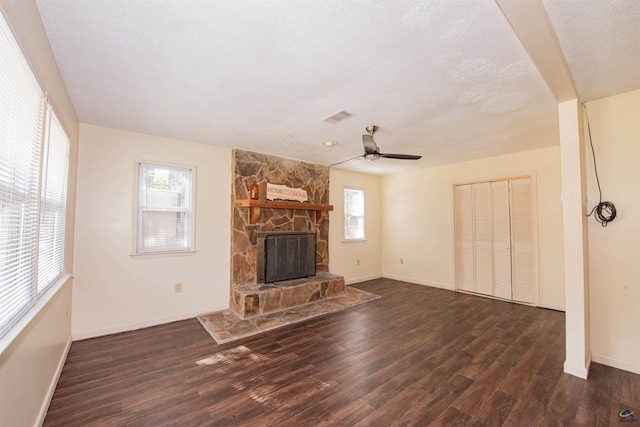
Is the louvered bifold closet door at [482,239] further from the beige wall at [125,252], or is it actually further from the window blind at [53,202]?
the window blind at [53,202]

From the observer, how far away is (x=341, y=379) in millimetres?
2256

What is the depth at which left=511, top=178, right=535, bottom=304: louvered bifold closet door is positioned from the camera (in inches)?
167

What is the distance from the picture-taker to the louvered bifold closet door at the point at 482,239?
15.5 feet

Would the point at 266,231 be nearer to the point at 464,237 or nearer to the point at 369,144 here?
the point at 369,144

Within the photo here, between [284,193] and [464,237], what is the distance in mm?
3507

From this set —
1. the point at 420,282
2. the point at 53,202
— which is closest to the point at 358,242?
the point at 420,282

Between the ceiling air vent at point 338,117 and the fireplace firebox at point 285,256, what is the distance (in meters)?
2.17

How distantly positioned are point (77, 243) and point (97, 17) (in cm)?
256

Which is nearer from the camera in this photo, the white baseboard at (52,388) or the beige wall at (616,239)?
the white baseboard at (52,388)

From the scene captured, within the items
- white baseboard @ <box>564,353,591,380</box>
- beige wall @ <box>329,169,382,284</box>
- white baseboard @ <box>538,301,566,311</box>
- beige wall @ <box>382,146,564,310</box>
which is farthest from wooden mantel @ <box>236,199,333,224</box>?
white baseboard @ <box>538,301,566,311</box>

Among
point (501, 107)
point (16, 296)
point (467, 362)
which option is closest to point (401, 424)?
point (467, 362)

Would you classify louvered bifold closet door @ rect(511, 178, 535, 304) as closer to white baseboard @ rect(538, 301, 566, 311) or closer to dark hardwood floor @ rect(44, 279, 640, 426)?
white baseboard @ rect(538, 301, 566, 311)

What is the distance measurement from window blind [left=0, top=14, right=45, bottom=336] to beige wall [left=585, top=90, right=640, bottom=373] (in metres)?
4.21

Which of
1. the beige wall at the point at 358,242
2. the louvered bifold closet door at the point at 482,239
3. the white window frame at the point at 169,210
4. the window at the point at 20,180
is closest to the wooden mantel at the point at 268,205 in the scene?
the white window frame at the point at 169,210
